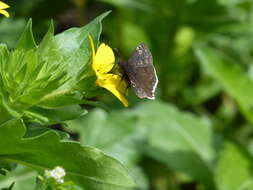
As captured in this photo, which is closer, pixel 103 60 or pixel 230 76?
pixel 103 60

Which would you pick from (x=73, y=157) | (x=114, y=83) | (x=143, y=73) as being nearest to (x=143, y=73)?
(x=143, y=73)

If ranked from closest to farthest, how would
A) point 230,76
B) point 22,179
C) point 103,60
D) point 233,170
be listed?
point 103,60
point 22,179
point 233,170
point 230,76

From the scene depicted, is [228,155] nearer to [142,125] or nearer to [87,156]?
[142,125]

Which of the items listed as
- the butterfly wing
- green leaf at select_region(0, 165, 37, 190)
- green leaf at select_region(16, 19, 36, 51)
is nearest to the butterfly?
the butterfly wing

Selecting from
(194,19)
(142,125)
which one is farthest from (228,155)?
(194,19)

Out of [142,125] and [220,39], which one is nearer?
[142,125]

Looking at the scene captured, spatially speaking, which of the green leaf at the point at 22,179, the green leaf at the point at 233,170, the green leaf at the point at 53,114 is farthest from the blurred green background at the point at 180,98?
the green leaf at the point at 53,114

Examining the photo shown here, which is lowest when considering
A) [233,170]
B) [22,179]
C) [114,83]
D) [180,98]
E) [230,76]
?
[180,98]

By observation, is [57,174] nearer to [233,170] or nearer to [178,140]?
[233,170]
